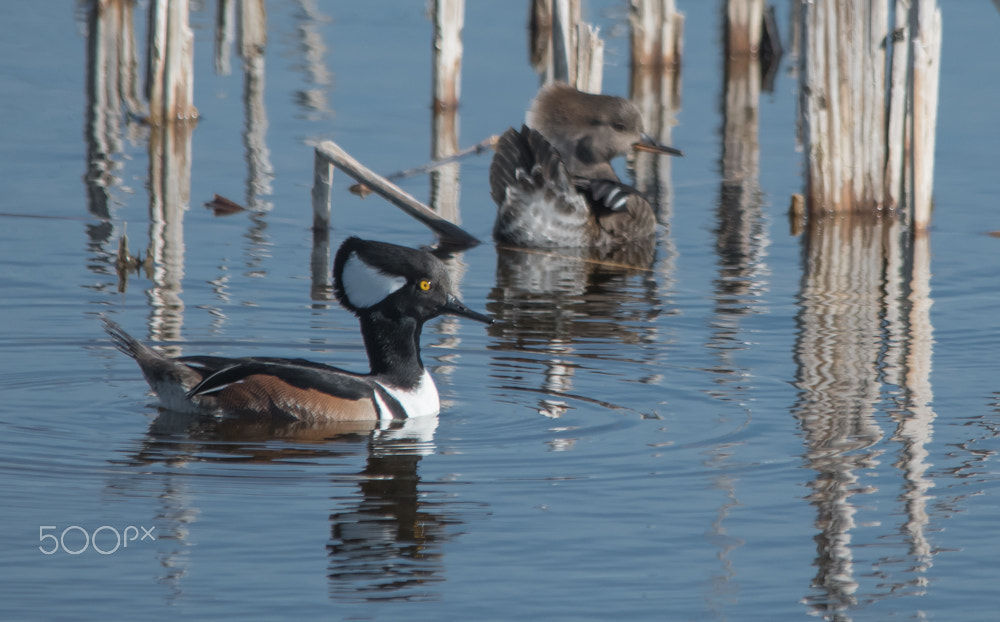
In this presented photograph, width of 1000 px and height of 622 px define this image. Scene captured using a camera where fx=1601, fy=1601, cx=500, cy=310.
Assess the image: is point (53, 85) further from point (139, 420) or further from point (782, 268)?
point (139, 420)

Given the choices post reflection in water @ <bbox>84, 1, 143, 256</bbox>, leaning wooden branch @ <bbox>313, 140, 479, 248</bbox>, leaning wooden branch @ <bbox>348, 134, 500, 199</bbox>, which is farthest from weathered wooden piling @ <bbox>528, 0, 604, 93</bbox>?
post reflection in water @ <bbox>84, 1, 143, 256</bbox>

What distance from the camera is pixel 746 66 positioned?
63.0 feet

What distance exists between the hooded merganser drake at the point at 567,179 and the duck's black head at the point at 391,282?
3.97 metres

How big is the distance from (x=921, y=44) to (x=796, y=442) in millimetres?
4822

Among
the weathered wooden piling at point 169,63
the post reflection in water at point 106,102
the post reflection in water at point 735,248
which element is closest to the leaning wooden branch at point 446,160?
the post reflection in water at point 735,248

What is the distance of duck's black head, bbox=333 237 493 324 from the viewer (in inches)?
289

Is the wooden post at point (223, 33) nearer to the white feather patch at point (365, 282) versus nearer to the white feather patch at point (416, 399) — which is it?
the white feather patch at point (365, 282)

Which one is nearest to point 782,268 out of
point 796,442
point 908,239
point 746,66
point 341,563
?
point 908,239

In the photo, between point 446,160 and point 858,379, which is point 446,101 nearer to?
point 446,160

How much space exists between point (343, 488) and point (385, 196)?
515 centimetres

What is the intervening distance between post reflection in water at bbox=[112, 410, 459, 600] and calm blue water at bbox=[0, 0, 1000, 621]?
0.7 inches

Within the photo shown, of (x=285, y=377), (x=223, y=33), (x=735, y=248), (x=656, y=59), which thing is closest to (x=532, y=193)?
(x=735, y=248)

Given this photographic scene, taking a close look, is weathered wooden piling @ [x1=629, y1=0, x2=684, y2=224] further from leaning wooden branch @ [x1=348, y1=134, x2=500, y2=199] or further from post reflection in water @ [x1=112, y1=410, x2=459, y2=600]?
post reflection in water @ [x1=112, y1=410, x2=459, y2=600]

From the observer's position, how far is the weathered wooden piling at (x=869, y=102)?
10984 mm
